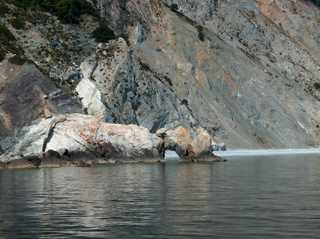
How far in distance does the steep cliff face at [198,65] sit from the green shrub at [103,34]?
0.81 m

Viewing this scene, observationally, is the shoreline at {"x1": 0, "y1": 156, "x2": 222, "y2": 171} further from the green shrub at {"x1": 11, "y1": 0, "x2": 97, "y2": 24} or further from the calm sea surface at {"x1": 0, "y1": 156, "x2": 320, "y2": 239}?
the green shrub at {"x1": 11, "y1": 0, "x2": 97, "y2": 24}

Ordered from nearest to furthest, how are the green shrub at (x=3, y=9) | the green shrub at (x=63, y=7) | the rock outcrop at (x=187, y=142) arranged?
1. the rock outcrop at (x=187, y=142)
2. the green shrub at (x=3, y=9)
3. the green shrub at (x=63, y=7)

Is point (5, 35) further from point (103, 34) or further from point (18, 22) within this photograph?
point (103, 34)

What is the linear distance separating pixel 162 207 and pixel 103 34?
243 ft

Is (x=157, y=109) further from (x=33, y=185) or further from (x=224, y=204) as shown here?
(x=224, y=204)

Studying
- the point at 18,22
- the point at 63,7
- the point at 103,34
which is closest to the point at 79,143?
the point at 18,22

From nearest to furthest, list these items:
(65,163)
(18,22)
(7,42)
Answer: (65,163) < (7,42) < (18,22)

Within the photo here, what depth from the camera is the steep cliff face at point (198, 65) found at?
303 feet

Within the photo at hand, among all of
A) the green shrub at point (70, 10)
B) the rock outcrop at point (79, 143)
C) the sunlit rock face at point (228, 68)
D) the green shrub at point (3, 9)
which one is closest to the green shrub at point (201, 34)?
the sunlit rock face at point (228, 68)

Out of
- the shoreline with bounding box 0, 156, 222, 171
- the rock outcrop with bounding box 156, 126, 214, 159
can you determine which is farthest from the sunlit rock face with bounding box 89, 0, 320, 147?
the shoreline with bounding box 0, 156, 222, 171

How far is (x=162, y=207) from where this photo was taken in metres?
29.6

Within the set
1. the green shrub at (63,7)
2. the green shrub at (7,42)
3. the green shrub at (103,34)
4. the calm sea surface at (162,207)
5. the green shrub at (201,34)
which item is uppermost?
the green shrub at (63,7)

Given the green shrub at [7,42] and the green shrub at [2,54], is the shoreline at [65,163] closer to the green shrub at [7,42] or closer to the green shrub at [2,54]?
the green shrub at [2,54]

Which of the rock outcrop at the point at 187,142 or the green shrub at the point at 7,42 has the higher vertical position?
the green shrub at the point at 7,42
